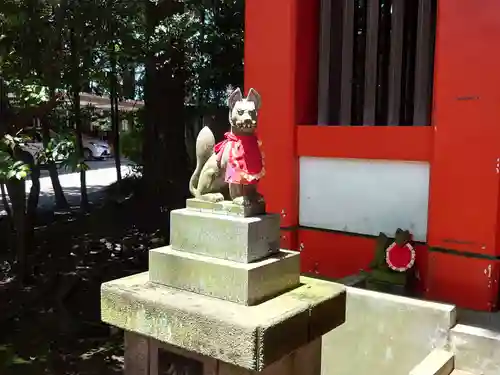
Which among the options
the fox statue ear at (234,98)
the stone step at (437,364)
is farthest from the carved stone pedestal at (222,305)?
the stone step at (437,364)

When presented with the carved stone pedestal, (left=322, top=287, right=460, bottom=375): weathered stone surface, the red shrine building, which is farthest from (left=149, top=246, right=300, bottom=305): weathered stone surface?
the red shrine building

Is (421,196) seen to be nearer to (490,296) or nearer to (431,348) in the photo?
(490,296)

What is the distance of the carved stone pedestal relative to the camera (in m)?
3.04

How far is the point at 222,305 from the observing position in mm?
3217

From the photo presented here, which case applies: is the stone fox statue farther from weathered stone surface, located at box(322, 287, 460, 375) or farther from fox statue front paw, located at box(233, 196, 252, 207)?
weathered stone surface, located at box(322, 287, 460, 375)

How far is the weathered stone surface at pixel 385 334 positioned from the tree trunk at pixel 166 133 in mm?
7966

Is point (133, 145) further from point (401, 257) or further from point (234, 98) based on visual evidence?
point (234, 98)

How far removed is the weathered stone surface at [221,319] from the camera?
296 cm

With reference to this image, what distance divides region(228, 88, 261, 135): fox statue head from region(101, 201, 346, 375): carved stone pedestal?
1.78 feet

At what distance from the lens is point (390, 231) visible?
6410mm

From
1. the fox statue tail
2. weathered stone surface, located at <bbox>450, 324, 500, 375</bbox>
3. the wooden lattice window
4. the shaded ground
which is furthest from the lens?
the shaded ground

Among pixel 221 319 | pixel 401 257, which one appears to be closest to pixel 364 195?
pixel 401 257

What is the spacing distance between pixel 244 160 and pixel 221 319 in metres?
1.01

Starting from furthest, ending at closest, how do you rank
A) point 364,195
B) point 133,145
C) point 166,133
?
point 133,145 → point 166,133 → point 364,195
